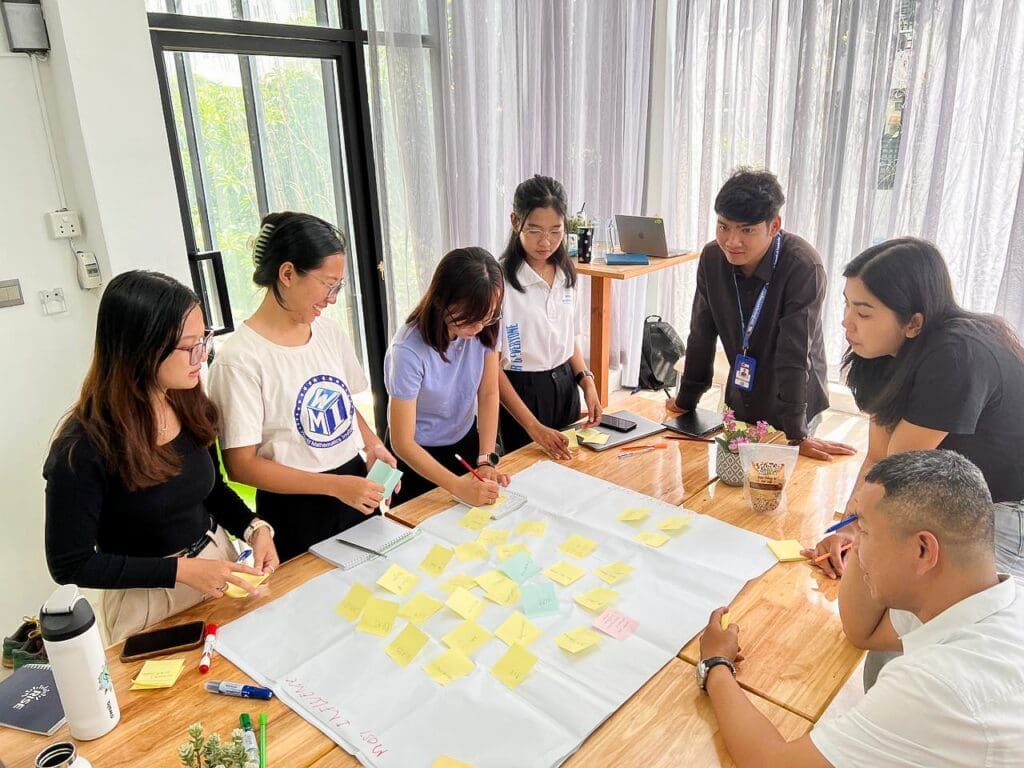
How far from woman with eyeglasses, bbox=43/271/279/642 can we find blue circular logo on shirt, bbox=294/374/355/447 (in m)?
0.23

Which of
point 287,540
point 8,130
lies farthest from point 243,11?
point 287,540

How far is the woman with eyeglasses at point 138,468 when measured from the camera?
4.38ft

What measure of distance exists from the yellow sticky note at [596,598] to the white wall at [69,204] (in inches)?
84.8

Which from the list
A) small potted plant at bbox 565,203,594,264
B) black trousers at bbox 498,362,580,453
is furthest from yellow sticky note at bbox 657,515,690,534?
small potted plant at bbox 565,203,594,264

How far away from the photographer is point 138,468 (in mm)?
1397

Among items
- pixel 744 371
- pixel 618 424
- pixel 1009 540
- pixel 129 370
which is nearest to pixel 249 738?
pixel 129 370

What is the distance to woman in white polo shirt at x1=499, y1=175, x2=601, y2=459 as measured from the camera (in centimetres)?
235

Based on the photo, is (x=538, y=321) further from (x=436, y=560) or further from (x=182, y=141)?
(x=182, y=141)

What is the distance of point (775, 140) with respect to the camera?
13.2 feet

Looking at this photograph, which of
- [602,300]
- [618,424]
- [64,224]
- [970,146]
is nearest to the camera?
[618,424]

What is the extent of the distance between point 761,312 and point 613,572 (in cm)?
122

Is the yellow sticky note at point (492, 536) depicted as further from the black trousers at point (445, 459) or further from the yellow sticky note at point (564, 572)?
the black trousers at point (445, 459)

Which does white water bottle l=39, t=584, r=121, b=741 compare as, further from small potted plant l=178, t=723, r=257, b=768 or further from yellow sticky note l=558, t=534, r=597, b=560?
yellow sticky note l=558, t=534, r=597, b=560

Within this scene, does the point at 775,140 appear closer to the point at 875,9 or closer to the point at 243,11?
the point at 875,9
